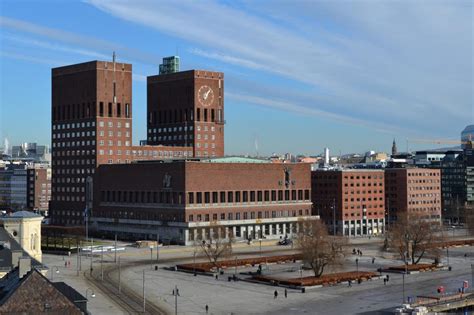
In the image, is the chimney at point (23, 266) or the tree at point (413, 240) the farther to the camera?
the tree at point (413, 240)

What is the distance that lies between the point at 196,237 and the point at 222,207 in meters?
10.3

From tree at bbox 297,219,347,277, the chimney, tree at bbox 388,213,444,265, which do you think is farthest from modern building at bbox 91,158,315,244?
the chimney

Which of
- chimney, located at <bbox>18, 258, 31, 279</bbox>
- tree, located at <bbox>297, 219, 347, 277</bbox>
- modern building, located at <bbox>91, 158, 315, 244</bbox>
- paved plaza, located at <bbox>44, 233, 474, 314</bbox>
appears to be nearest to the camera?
chimney, located at <bbox>18, 258, 31, 279</bbox>

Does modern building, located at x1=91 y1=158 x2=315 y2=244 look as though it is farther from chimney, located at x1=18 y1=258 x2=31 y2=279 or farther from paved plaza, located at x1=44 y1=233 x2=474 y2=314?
chimney, located at x1=18 y1=258 x2=31 y2=279

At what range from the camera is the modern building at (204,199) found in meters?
175

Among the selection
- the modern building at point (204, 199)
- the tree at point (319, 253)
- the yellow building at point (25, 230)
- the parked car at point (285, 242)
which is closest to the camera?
the yellow building at point (25, 230)

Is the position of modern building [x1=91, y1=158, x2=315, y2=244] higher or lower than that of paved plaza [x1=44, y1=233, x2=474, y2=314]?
higher

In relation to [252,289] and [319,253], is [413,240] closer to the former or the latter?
[319,253]

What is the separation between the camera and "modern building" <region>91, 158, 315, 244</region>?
6900 inches

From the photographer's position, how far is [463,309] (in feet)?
313

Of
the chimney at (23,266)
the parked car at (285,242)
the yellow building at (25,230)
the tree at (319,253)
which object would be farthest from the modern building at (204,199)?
the chimney at (23,266)

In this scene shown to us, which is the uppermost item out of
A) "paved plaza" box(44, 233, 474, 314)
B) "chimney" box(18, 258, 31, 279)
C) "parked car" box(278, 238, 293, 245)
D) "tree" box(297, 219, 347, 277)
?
"chimney" box(18, 258, 31, 279)

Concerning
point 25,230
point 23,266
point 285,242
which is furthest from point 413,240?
point 23,266

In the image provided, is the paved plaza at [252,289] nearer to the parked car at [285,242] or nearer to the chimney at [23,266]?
the chimney at [23,266]
